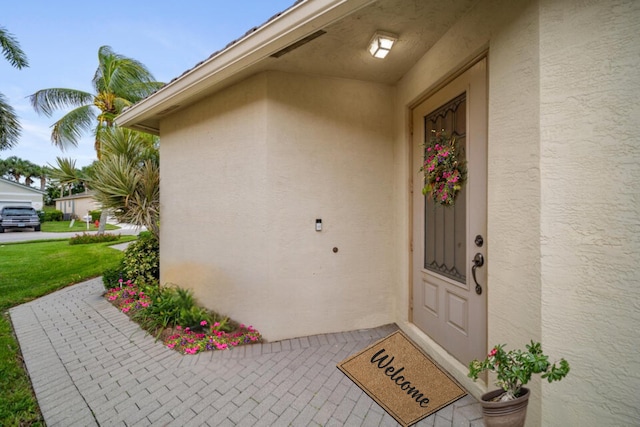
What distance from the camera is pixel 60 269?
23.5ft

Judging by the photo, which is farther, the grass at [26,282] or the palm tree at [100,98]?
the palm tree at [100,98]

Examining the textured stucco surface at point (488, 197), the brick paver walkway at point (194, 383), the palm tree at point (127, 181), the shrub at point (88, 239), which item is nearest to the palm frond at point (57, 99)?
the shrub at point (88, 239)

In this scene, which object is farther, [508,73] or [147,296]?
[147,296]

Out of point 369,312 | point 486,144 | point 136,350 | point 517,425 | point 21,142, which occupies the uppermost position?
Answer: point 21,142

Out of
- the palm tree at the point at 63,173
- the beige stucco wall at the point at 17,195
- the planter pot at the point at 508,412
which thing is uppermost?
the beige stucco wall at the point at 17,195

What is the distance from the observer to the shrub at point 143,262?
532cm

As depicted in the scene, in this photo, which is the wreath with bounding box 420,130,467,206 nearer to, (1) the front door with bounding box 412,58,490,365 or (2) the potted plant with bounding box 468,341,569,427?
(1) the front door with bounding box 412,58,490,365

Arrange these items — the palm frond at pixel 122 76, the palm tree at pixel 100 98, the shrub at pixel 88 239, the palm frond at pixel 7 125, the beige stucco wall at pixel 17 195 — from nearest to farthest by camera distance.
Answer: the palm frond at pixel 7 125, the palm tree at pixel 100 98, the palm frond at pixel 122 76, the shrub at pixel 88 239, the beige stucco wall at pixel 17 195

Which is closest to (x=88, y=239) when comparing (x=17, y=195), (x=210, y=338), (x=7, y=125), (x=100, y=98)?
(x=100, y=98)

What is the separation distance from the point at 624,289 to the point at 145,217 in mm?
6268

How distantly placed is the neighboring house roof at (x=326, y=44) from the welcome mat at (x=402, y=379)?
339 cm

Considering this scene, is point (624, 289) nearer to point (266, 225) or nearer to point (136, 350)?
point (266, 225)

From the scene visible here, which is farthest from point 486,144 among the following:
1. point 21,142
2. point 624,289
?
point 21,142

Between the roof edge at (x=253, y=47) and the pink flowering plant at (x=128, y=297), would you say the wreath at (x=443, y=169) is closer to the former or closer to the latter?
the roof edge at (x=253, y=47)
